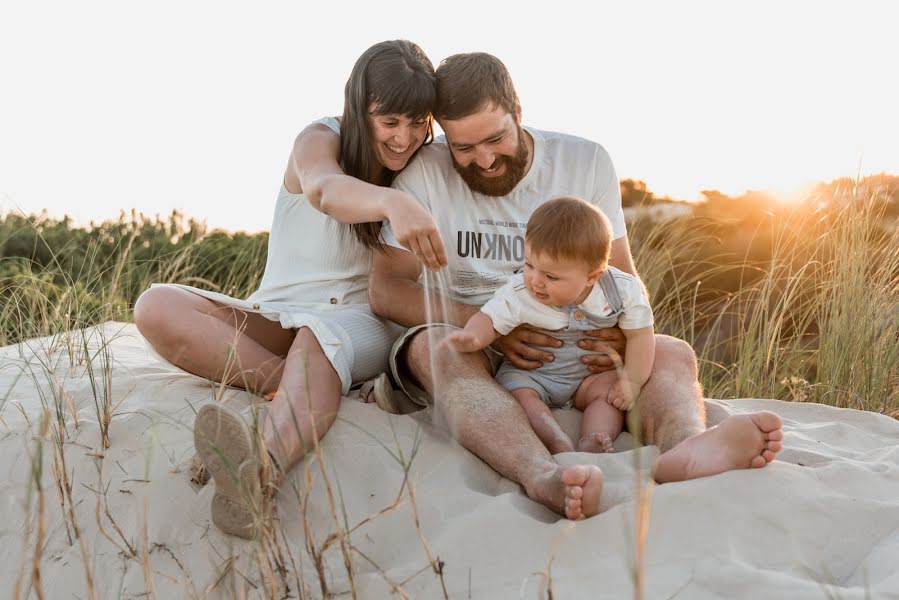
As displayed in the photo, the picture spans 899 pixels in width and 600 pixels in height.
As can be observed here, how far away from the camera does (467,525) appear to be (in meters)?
2.40

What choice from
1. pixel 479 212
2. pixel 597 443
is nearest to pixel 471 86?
pixel 479 212

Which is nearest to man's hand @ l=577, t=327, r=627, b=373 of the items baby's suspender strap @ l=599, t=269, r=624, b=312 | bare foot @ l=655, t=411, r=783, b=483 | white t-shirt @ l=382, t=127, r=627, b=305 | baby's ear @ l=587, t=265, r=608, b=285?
baby's suspender strap @ l=599, t=269, r=624, b=312

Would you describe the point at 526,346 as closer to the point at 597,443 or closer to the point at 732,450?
the point at 597,443

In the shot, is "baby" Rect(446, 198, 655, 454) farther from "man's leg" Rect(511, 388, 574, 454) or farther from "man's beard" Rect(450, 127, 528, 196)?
"man's beard" Rect(450, 127, 528, 196)

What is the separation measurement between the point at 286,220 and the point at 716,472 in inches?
78.1

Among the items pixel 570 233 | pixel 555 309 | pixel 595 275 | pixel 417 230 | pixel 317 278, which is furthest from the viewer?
pixel 317 278

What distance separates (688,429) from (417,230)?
1.05 meters

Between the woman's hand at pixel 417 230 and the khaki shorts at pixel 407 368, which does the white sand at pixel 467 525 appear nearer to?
the khaki shorts at pixel 407 368

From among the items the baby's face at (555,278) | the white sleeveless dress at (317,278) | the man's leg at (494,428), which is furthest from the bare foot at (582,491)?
the white sleeveless dress at (317,278)

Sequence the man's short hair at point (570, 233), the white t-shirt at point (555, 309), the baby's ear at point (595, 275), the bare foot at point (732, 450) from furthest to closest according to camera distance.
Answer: the white t-shirt at point (555, 309)
the baby's ear at point (595, 275)
the man's short hair at point (570, 233)
the bare foot at point (732, 450)

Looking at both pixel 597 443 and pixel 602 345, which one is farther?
pixel 602 345

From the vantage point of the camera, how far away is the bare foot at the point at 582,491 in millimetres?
2326

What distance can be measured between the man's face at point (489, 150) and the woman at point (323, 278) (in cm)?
15

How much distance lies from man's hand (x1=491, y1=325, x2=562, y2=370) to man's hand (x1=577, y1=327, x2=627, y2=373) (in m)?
0.10
